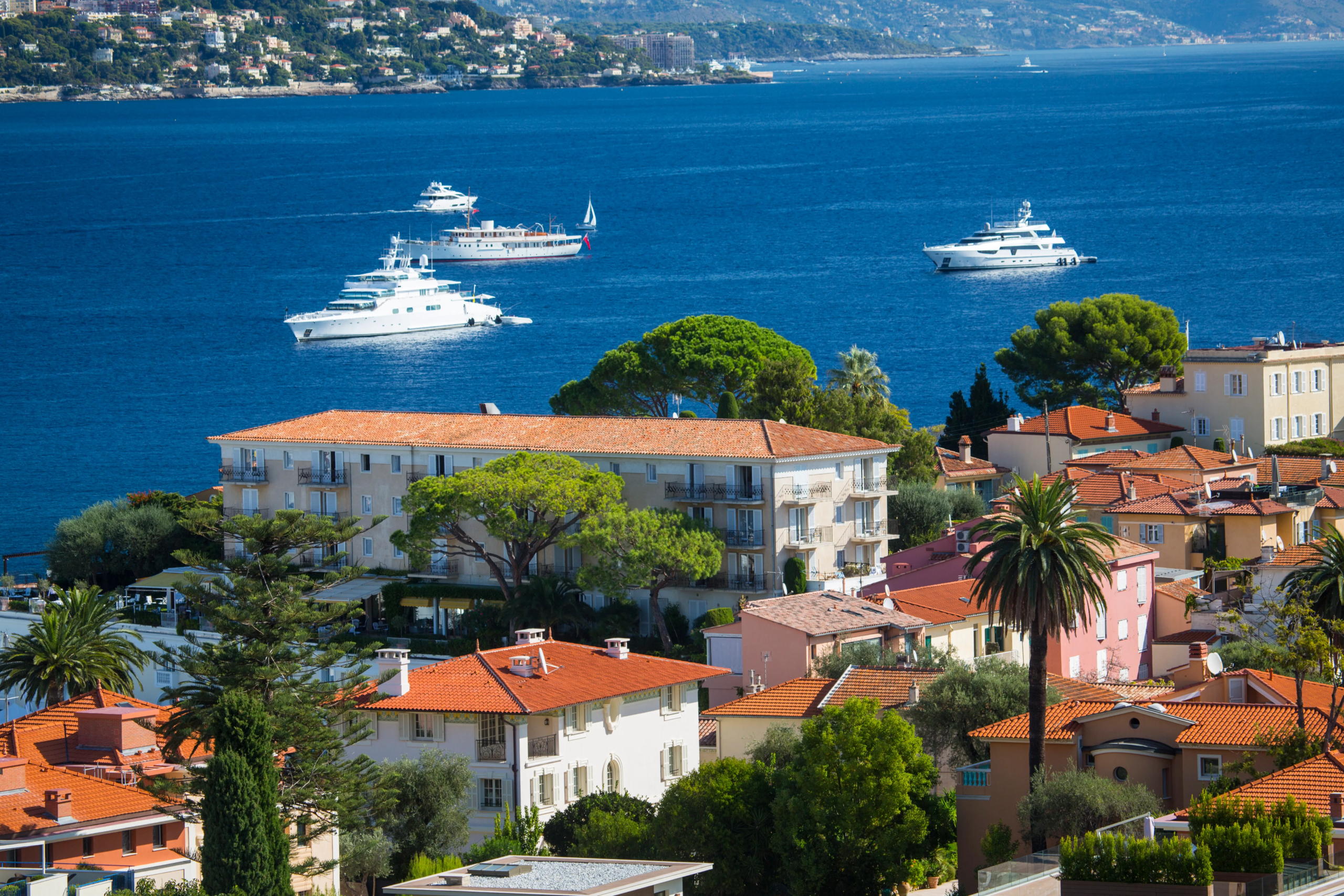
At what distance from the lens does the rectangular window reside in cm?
4525

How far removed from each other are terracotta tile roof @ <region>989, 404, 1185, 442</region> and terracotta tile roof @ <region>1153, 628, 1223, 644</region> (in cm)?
1916

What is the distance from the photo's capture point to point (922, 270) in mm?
175500

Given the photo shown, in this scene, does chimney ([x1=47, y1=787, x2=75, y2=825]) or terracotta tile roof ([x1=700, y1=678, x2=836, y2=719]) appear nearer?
chimney ([x1=47, y1=787, x2=75, y2=825])

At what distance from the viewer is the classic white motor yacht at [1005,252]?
175625 millimetres

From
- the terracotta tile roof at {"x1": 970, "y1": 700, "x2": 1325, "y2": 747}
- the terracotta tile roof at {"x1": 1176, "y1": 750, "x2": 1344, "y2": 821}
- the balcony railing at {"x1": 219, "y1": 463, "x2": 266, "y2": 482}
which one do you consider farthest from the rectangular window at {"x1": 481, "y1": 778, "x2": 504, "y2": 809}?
the balcony railing at {"x1": 219, "y1": 463, "x2": 266, "y2": 482}

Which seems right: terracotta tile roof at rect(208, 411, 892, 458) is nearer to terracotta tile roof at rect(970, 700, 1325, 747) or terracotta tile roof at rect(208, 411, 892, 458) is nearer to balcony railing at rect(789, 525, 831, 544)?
balcony railing at rect(789, 525, 831, 544)

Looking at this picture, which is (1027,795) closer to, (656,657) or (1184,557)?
(656,657)

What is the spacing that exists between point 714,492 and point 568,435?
6.21 metres

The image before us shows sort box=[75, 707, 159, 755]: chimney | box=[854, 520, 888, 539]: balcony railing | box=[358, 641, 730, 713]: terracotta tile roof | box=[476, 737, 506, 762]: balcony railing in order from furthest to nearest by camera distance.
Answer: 1. box=[854, 520, 888, 539]: balcony railing
2. box=[358, 641, 730, 713]: terracotta tile roof
3. box=[476, 737, 506, 762]: balcony railing
4. box=[75, 707, 159, 755]: chimney

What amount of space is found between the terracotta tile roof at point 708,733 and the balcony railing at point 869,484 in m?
14.6

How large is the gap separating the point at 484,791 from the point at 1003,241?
137795 millimetres

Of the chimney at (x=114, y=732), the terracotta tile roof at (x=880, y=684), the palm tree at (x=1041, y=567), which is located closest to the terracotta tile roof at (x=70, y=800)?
the chimney at (x=114, y=732)

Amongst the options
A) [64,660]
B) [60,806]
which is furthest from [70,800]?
[64,660]

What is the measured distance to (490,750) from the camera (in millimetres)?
45625
